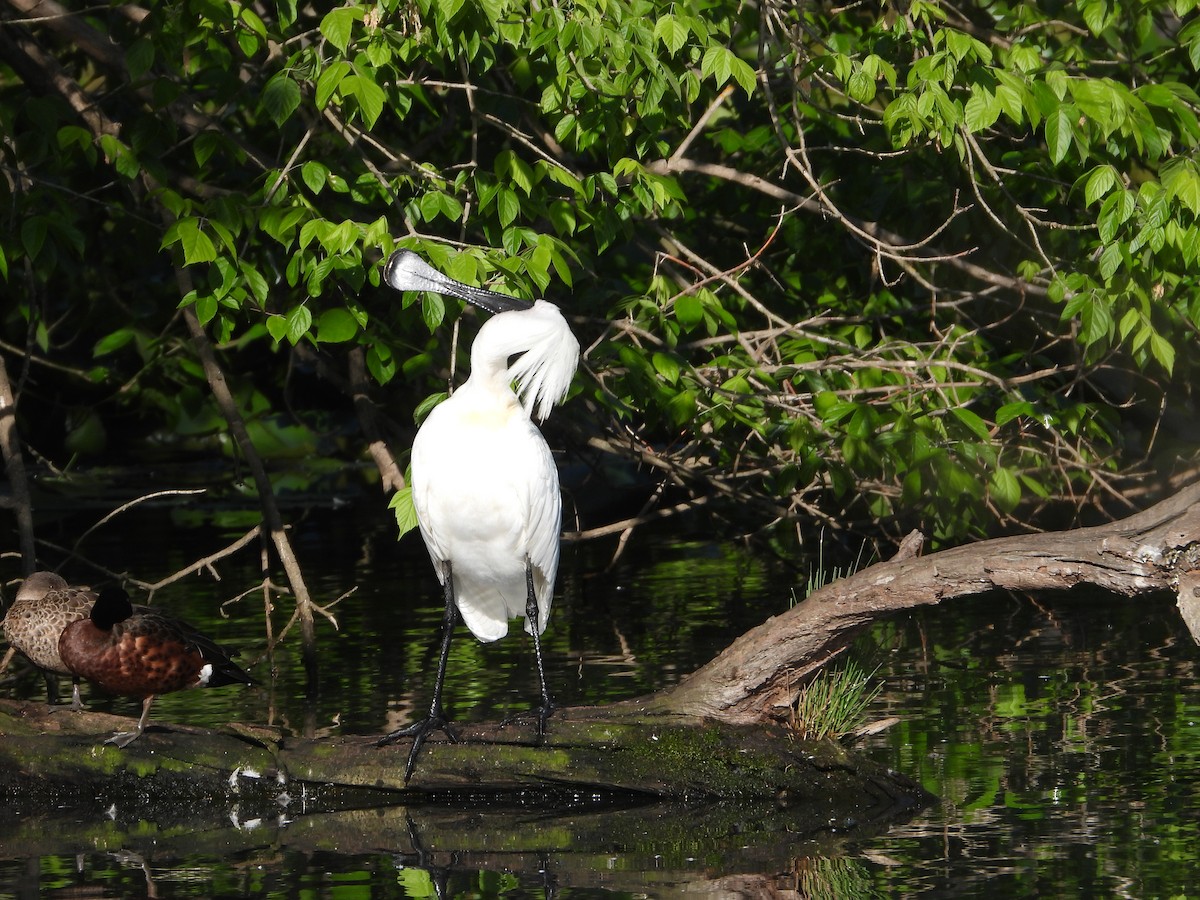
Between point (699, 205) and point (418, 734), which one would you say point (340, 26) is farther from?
point (699, 205)

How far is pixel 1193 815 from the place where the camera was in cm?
582

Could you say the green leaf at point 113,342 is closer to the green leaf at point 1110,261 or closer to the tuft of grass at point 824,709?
the tuft of grass at point 824,709

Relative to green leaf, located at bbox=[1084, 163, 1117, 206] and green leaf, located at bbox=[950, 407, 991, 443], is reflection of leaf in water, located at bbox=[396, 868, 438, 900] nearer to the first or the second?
green leaf, located at bbox=[950, 407, 991, 443]

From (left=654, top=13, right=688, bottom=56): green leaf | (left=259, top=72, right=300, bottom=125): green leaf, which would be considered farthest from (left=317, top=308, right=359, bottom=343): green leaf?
(left=654, top=13, right=688, bottom=56): green leaf

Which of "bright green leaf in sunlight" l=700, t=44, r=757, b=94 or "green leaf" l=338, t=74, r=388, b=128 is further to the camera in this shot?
"bright green leaf in sunlight" l=700, t=44, r=757, b=94

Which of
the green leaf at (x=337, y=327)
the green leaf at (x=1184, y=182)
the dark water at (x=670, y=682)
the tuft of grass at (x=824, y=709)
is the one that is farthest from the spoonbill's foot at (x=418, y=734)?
the green leaf at (x=1184, y=182)

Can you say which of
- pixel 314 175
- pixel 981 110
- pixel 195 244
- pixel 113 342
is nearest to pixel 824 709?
pixel 981 110

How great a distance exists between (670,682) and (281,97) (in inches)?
137

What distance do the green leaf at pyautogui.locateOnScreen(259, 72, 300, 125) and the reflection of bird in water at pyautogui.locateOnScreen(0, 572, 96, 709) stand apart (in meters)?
2.15

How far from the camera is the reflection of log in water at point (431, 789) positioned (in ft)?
19.5

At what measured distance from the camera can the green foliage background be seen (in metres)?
6.49

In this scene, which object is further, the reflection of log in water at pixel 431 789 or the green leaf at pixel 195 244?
the green leaf at pixel 195 244

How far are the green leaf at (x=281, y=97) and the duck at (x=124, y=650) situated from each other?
1.97 m

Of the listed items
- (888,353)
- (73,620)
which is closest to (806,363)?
(888,353)
